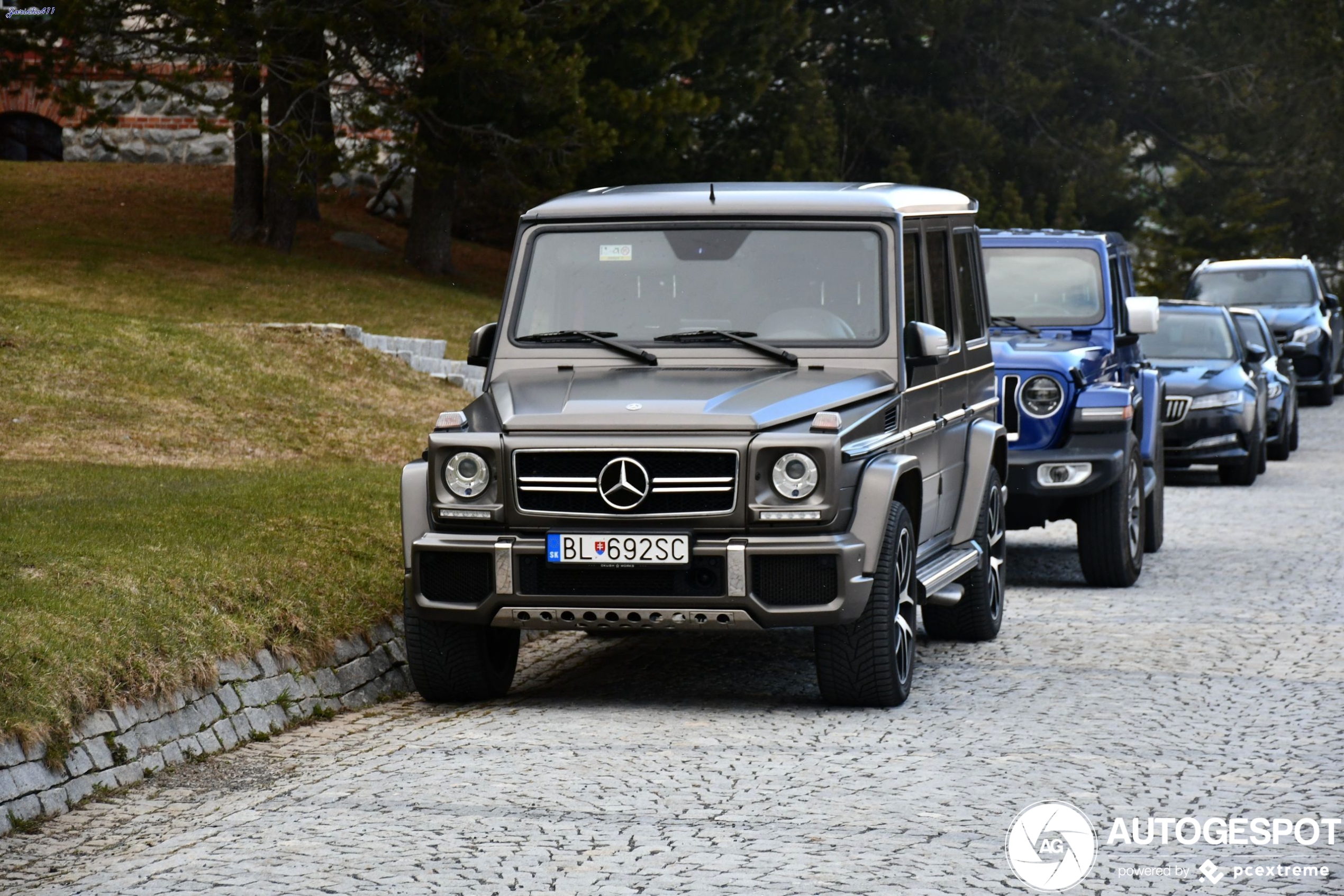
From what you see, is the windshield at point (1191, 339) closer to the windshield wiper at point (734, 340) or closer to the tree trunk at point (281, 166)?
the windshield wiper at point (734, 340)

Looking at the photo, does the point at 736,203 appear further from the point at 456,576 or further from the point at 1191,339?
the point at 1191,339

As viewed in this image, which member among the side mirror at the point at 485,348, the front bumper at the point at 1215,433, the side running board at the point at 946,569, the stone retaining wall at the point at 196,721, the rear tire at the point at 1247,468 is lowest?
the rear tire at the point at 1247,468

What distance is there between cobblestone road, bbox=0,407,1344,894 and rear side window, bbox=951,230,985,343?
1.58 metres

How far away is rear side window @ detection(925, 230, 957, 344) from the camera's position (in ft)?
30.2

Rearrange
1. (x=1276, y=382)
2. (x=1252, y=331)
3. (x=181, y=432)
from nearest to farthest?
1. (x=181, y=432)
2. (x=1276, y=382)
3. (x=1252, y=331)

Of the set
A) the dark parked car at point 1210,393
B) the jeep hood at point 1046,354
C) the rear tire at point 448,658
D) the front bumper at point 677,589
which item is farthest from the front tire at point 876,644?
the dark parked car at point 1210,393

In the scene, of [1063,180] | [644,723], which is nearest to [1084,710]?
[644,723]

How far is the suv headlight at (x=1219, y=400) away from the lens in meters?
18.7

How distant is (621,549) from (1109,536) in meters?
5.05

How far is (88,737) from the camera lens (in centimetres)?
678

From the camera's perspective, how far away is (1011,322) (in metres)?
13.1

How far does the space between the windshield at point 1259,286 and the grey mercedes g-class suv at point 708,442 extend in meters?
21.5

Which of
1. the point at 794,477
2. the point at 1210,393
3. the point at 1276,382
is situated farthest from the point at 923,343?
the point at 1276,382

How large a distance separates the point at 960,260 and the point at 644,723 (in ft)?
11.0
